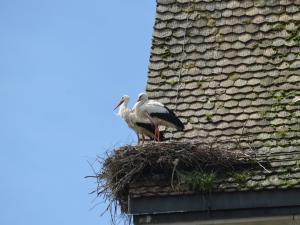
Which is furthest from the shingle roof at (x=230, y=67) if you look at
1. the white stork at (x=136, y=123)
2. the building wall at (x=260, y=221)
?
the white stork at (x=136, y=123)

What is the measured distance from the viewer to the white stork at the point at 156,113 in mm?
12922

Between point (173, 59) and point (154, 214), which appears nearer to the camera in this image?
point (154, 214)

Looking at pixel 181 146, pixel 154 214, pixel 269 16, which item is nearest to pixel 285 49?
pixel 269 16

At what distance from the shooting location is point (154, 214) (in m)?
11.8

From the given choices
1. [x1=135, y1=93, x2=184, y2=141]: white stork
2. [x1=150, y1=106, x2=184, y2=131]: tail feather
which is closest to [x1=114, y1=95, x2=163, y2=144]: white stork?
[x1=135, y1=93, x2=184, y2=141]: white stork

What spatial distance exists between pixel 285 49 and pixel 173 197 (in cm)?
280

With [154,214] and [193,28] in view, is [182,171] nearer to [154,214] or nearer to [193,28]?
[154,214]

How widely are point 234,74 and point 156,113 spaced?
4.26 ft

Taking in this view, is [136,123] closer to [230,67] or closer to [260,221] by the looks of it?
[230,67]

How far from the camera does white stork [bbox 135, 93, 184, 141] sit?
12.9 meters

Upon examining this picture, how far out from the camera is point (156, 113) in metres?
14.2

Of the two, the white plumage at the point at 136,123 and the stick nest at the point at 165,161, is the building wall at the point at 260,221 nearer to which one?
the stick nest at the point at 165,161

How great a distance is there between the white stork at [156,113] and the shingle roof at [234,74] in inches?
5.3

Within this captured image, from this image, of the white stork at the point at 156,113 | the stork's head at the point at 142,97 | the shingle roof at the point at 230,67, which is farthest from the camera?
the stork's head at the point at 142,97
